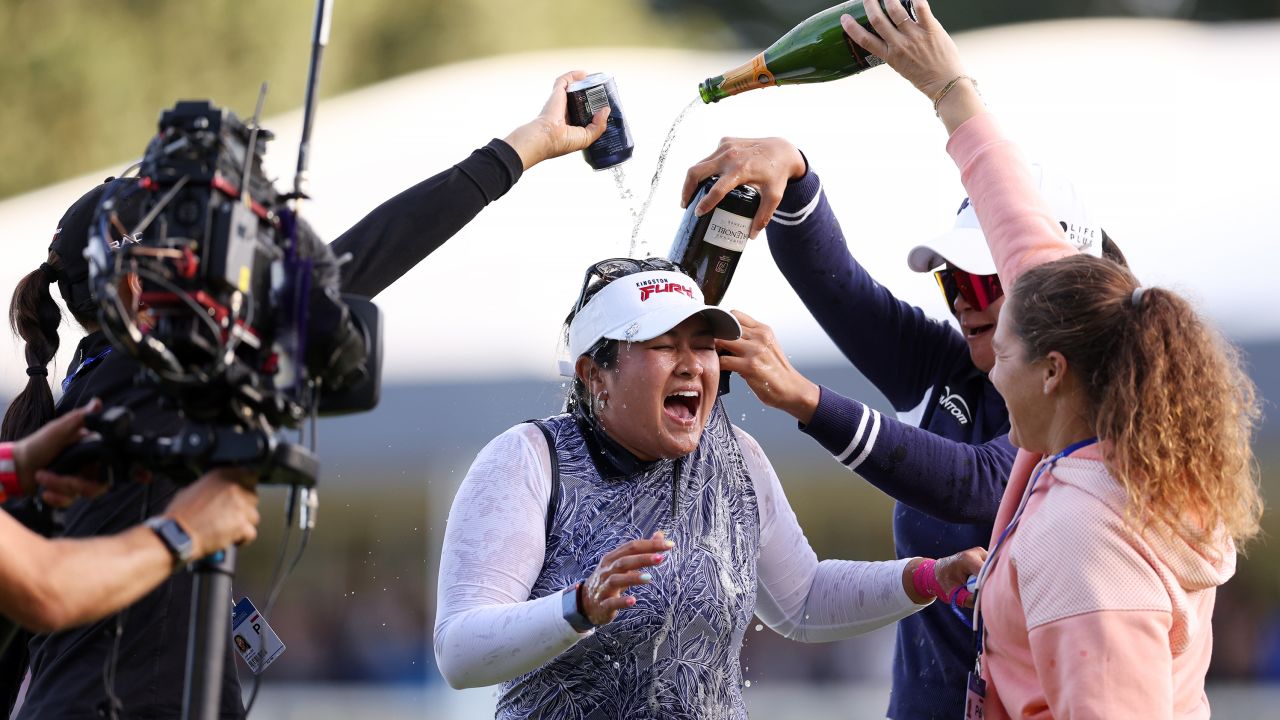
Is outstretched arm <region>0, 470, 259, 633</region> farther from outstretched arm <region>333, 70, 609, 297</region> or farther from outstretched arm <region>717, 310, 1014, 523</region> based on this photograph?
outstretched arm <region>717, 310, 1014, 523</region>

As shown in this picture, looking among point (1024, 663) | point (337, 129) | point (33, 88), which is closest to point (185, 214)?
point (1024, 663)

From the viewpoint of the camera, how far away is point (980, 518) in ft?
8.07

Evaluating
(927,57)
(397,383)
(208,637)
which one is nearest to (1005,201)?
(927,57)

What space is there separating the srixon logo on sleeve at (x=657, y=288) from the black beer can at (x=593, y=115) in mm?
537

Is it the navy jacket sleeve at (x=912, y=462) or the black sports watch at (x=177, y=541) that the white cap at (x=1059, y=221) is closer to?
the navy jacket sleeve at (x=912, y=462)

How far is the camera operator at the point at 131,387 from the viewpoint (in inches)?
79.0

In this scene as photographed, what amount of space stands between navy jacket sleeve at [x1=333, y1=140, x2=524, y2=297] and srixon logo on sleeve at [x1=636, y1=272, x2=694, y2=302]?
1.16 feet

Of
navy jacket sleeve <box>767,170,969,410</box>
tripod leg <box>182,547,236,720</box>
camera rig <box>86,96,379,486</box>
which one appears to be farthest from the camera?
navy jacket sleeve <box>767,170,969,410</box>

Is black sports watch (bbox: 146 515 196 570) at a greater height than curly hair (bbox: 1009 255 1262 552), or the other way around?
black sports watch (bbox: 146 515 196 570)

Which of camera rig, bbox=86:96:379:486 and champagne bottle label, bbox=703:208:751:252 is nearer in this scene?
camera rig, bbox=86:96:379:486

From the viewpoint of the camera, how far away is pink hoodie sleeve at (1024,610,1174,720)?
161 centimetres

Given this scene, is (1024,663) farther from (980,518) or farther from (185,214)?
(185,214)

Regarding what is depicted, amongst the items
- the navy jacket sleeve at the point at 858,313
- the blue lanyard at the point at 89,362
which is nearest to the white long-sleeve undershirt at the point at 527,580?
the navy jacket sleeve at the point at 858,313

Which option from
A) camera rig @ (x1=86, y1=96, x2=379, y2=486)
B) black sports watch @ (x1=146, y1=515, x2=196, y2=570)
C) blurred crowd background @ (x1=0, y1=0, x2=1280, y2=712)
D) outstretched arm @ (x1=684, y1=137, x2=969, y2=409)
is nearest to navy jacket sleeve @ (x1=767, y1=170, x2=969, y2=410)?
outstretched arm @ (x1=684, y1=137, x2=969, y2=409)
